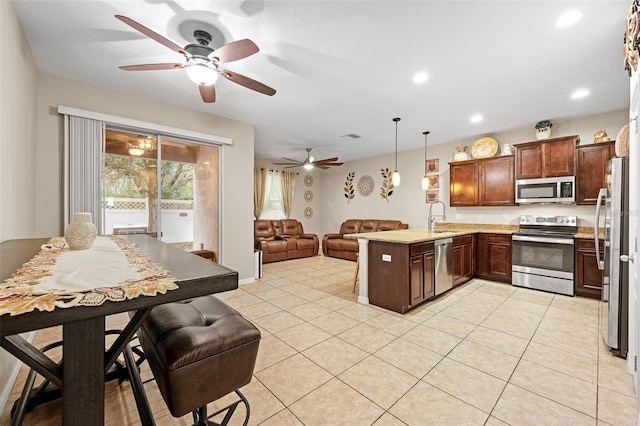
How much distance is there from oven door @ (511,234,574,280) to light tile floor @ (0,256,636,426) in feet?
1.71

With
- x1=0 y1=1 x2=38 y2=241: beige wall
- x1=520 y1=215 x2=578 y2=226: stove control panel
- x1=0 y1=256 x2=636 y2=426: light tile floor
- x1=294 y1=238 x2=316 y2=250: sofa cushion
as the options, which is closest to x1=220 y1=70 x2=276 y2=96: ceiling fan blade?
x1=0 y1=1 x2=38 y2=241: beige wall

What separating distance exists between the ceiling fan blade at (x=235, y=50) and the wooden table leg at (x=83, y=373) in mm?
1829

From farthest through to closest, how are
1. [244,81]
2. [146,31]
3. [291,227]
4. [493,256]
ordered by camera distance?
1. [291,227]
2. [493,256]
3. [244,81]
4. [146,31]

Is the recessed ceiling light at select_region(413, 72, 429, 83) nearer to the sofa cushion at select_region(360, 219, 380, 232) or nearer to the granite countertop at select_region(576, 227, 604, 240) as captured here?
the granite countertop at select_region(576, 227, 604, 240)

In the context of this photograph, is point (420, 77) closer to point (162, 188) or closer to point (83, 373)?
point (83, 373)

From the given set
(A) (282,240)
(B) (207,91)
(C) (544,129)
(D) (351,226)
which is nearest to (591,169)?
(C) (544,129)

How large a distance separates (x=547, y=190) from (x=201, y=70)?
5.00 meters

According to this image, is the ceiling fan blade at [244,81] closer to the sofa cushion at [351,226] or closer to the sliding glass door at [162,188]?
the sliding glass door at [162,188]

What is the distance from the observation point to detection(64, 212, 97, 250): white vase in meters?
1.43

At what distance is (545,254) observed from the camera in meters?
3.95

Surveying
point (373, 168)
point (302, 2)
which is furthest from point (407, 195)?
point (302, 2)

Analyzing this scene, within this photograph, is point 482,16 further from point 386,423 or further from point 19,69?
point 19,69

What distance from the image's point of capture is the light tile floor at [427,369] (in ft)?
5.28

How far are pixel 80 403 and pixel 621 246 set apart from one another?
3598mm
